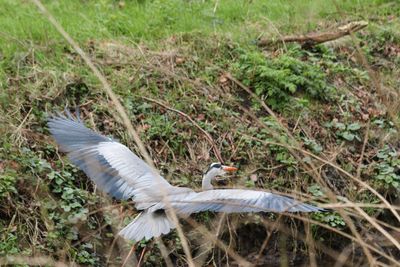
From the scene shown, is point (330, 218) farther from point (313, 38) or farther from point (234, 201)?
point (313, 38)

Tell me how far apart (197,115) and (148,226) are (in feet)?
5.28

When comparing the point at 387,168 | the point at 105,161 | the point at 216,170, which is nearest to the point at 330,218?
the point at 387,168

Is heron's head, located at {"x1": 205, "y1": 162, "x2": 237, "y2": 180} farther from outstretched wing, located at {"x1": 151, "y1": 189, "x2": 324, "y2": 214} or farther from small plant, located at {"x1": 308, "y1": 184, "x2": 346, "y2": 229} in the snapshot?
small plant, located at {"x1": 308, "y1": 184, "x2": 346, "y2": 229}

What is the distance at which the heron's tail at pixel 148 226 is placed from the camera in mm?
4086

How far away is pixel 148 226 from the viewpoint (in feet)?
13.7

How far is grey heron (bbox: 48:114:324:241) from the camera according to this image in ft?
13.0

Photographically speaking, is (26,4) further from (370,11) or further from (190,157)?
(370,11)

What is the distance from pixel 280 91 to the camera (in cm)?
578

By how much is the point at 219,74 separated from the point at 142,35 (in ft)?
2.57

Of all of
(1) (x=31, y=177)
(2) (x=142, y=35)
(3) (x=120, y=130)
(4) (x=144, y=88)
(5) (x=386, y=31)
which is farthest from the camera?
(5) (x=386, y=31)

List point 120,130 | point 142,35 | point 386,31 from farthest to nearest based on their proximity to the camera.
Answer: point 386,31, point 142,35, point 120,130

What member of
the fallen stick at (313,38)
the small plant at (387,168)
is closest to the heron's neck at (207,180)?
the small plant at (387,168)

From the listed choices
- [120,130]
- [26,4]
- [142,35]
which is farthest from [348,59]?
[26,4]

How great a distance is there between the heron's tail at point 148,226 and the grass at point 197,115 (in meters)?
0.15
